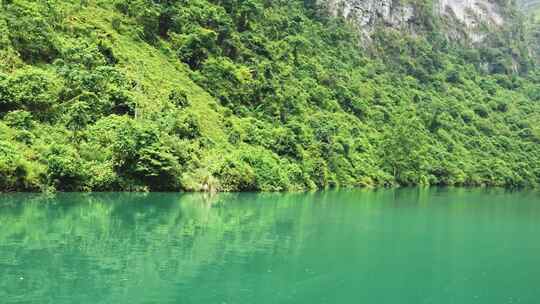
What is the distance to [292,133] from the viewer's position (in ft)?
226

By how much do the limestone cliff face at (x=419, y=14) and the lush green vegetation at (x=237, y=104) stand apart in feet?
12.1

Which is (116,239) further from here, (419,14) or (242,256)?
(419,14)

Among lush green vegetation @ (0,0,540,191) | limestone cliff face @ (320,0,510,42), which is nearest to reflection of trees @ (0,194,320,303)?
lush green vegetation @ (0,0,540,191)

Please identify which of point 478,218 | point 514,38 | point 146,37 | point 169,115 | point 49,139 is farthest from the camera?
point 514,38

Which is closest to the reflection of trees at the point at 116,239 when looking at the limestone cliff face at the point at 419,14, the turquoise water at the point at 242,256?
the turquoise water at the point at 242,256

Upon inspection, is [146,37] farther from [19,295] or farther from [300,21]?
[19,295]

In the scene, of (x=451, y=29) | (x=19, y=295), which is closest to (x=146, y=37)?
(x=19, y=295)

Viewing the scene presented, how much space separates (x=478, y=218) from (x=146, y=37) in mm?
42801

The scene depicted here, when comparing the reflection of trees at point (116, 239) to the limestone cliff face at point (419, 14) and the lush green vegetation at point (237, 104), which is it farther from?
the limestone cliff face at point (419, 14)

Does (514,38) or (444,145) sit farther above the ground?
(514,38)

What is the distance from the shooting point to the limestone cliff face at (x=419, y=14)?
12900 centimetres

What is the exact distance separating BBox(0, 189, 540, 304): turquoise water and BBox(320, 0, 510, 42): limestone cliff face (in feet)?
324

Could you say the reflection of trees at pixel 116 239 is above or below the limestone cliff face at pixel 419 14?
below

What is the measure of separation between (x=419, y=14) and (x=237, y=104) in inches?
3438
